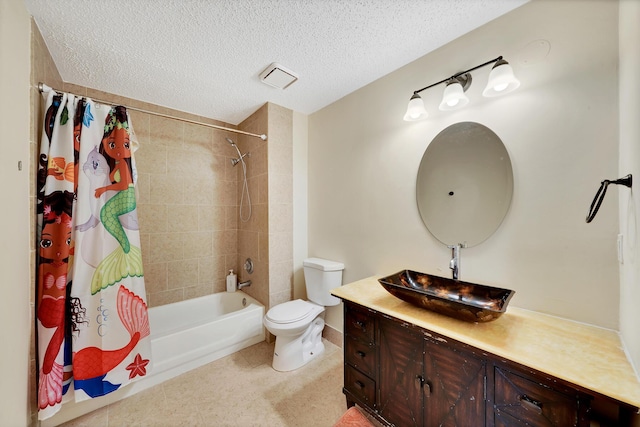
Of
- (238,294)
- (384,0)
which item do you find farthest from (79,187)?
(384,0)

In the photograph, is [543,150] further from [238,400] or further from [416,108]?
[238,400]

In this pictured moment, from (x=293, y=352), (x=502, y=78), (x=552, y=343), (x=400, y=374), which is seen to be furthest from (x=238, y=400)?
(x=502, y=78)

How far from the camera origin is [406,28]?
137cm

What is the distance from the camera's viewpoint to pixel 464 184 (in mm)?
1428

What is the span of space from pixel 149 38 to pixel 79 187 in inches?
40.9

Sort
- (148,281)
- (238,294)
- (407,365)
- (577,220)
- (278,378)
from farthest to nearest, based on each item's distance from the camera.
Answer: (238,294)
(148,281)
(278,378)
(407,365)
(577,220)

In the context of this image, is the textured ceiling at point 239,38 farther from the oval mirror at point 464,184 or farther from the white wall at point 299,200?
→ the oval mirror at point 464,184

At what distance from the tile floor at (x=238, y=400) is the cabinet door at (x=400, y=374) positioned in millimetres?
460

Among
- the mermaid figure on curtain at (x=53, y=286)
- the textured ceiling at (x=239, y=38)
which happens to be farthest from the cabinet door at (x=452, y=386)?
the mermaid figure on curtain at (x=53, y=286)

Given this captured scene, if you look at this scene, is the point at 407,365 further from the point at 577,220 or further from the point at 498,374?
the point at 577,220

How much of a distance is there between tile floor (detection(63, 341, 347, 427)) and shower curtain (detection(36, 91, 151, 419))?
0.67 feet

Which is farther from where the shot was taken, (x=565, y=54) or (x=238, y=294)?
(x=238, y=294)

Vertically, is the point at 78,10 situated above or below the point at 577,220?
above

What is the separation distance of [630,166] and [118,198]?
265 centimetres
